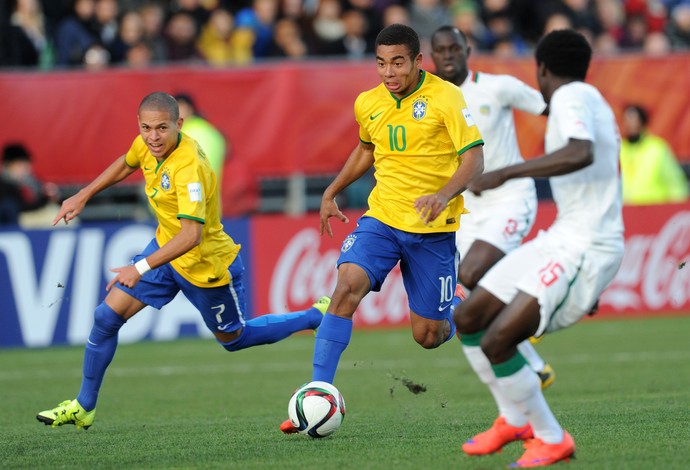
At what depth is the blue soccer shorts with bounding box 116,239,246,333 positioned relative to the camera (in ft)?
28.1

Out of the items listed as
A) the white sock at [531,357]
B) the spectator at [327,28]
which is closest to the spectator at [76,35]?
the spectator at [327,28]

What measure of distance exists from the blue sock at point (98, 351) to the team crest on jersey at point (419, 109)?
7.94 ft

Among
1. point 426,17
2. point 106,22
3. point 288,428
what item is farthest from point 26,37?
point 288,428

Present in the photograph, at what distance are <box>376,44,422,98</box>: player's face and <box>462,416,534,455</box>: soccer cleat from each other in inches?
92.0

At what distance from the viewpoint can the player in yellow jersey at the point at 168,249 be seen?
7.93 meters

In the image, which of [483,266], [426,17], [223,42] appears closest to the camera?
[483,266]

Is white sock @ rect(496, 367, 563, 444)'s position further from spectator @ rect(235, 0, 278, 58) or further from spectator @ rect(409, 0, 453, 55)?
spectator @ rect(409, 0, 453, 55)

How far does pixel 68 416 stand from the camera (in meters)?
8.35

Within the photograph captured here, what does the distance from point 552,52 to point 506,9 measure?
13.3 m

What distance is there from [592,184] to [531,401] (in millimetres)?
1141

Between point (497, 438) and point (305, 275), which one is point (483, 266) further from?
point (305, 275)

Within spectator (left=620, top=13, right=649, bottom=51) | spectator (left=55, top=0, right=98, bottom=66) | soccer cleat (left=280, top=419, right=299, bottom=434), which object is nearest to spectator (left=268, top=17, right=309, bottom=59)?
spectator (left=55, top=0, right=98, bottom=66)

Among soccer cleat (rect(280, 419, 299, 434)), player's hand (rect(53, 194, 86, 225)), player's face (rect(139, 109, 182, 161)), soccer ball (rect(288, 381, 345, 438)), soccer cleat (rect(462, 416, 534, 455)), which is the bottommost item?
soccer cleat (rect(280, 419, 299, 434))

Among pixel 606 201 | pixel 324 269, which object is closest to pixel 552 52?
pixel 606 201
